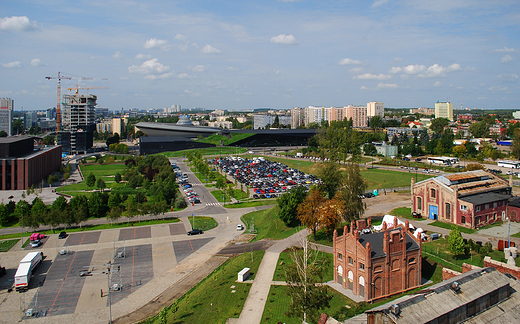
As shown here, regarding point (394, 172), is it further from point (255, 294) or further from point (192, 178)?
point (255, 294)

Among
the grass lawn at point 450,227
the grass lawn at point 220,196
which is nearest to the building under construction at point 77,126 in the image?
the grass lawn at point 220,196

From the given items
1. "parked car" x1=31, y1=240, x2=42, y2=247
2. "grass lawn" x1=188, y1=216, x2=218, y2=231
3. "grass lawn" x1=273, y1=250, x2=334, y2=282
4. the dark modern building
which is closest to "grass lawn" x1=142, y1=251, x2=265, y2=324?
"grass lawn" x1=273, y1=250, x2=334, y2=282

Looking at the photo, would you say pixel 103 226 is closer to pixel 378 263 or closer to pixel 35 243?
pixel 35 243

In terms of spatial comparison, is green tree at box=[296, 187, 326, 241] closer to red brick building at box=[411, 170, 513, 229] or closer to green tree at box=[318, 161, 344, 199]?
green tree at box=[318, 161, 344, 199]

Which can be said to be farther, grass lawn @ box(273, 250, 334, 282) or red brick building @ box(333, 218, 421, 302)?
grass lawn @ box(273, 250, 334, 282)

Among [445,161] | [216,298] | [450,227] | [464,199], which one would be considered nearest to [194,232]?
[216,298]

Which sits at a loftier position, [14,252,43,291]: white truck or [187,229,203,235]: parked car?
[187,229,203,235]: parked car

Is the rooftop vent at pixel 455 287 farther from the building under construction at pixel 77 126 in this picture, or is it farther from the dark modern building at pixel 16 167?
the building under construction at pixel 77 126
